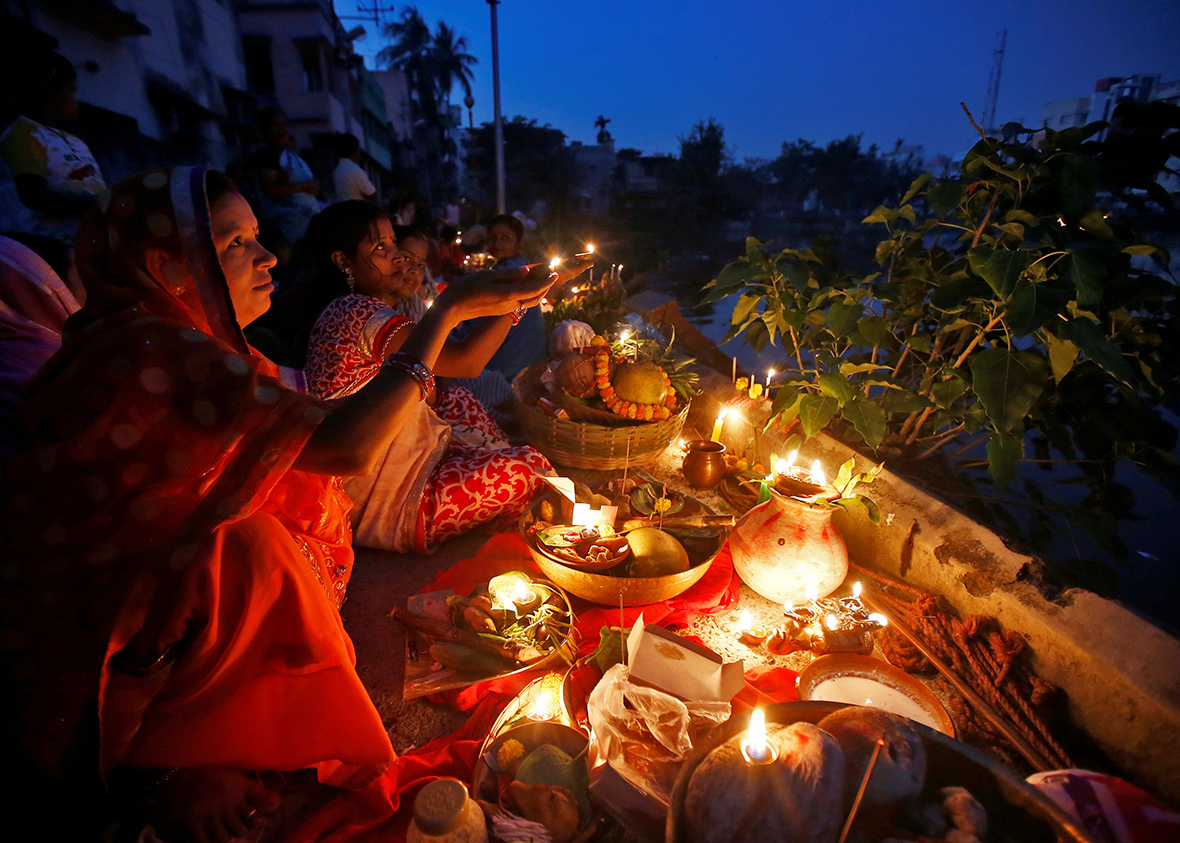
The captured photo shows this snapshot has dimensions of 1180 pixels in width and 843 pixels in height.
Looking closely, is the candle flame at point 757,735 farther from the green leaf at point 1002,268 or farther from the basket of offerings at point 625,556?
the green leaf at point 1002,268

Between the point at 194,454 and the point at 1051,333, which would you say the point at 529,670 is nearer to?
the point at 194,454

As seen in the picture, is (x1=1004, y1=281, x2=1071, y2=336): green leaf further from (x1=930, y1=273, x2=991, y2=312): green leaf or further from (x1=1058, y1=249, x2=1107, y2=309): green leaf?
(x1=930, y1=273, x2=991, y2=312): green leaf

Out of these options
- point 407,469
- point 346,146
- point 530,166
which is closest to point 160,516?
point 407,469

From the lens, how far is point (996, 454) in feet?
7.32

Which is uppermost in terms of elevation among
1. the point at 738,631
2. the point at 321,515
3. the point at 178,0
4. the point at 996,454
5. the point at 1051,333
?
the point at 178,0

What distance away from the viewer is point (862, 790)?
102cm

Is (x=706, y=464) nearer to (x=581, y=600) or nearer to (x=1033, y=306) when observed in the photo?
(x=581, y=600)

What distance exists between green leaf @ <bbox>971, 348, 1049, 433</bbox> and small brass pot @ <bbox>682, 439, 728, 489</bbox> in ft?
4.65

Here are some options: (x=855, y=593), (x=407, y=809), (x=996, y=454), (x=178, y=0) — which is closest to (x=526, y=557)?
(x=407, y=809)

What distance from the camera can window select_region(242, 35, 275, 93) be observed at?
20109 mm

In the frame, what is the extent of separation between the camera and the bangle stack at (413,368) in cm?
154

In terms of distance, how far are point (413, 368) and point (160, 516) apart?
72 cm

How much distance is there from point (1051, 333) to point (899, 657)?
4.64ft

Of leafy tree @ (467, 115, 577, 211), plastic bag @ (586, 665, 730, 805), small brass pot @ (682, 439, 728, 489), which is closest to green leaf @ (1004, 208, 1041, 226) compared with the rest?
small brass pot @ (682, 439, 728, 489)
